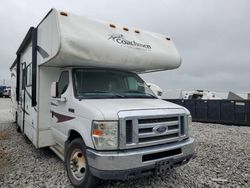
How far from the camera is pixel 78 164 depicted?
13.0ft

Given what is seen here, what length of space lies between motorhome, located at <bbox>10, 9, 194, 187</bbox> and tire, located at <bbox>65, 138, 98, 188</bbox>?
0.02m

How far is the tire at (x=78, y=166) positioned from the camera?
3609 millimetres

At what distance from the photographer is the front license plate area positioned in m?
3.56

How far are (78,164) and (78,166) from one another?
3 centimetres

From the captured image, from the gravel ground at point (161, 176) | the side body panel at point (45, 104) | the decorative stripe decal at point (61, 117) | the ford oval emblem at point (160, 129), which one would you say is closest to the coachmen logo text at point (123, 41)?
the side body panel at point (45, 104)

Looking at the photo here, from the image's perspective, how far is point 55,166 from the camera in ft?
16.5

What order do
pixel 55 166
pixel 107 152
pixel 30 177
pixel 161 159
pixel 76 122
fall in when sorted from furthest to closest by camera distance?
1. pixel 55 166
2. pixel 30 177
3. pixel 76 122
4. pixel 161 159
5. pixel 107 152

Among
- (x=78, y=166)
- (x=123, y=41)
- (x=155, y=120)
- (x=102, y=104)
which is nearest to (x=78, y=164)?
(x=78, y=166)

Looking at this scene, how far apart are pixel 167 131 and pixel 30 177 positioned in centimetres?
282

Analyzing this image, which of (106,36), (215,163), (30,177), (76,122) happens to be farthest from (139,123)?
(215,163)

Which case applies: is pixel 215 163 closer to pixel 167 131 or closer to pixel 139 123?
pixel 167 131

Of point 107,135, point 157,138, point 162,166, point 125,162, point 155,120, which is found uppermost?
point 155,120

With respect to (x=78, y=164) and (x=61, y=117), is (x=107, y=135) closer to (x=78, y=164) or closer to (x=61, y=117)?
(x=78, y=164)

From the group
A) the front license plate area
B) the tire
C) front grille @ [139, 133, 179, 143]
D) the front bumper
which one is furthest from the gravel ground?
front grille @ [139, 133, 179, 143]
